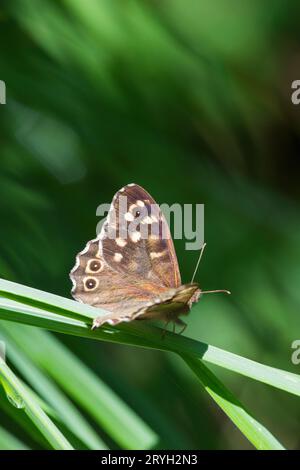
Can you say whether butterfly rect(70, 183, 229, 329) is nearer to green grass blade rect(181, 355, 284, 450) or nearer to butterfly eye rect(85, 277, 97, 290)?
butterfly eye rect(85, 277, 97, 290)

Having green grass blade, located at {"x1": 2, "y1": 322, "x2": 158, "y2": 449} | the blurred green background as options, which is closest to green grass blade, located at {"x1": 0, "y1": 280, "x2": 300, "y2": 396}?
green grass blade, located at {"x1": 2, "y1": 322, "x2": 158, "y2": 449}

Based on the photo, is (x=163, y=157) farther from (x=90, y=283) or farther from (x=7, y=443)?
(x=7, y=443)

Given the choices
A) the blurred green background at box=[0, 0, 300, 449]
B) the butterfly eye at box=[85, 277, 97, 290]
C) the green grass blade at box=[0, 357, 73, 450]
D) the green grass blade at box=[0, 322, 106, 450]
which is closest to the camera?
the green grass blade at box=[0, 357, 73, 450]

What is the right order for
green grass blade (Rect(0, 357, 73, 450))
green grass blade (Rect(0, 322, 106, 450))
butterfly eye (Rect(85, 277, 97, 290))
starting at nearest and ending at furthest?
green grass blade (Rect(0, 357, 73, 450)), green grass blade (Rect(0, 322, 106, 450)), butterfly eye (Rect(85, 277, 97, 290))

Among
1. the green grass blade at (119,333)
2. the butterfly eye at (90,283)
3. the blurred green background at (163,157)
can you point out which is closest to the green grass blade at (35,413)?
the green grass blade at (119,333)

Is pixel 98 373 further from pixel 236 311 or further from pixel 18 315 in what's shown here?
pixel 236 311

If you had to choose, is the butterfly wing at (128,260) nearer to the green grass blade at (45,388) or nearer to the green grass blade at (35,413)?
the green grass blade at (45,388)
